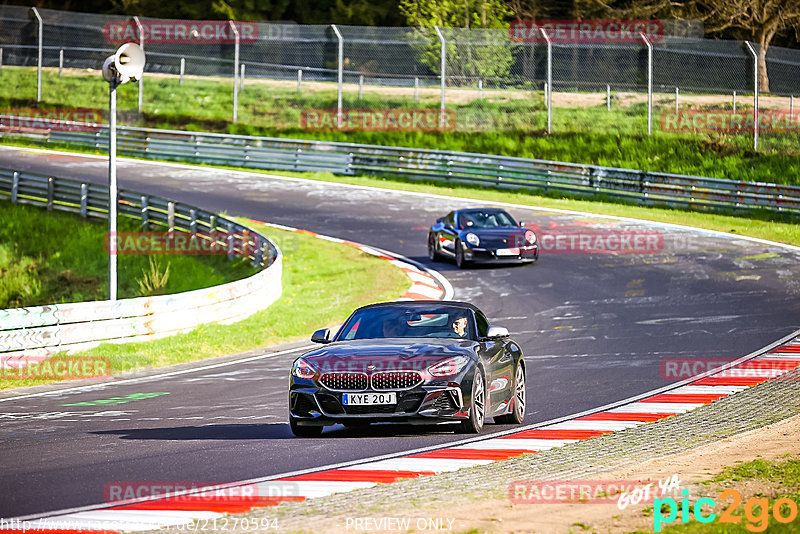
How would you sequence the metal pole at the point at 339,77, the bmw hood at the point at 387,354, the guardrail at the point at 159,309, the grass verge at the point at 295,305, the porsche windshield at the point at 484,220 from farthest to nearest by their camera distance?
the metal pole at the point at 339,77
the porsche windshield at the point at 484,220
the grass verge at the point at 295,305
the guardrail at the point at 159,309
the bmw hood at the point at 387,354

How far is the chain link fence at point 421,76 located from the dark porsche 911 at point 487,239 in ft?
41.2

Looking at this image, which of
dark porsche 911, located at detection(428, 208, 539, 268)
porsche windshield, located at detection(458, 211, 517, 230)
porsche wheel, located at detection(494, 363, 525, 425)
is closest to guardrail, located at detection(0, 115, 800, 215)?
porsche windshield, located at detection(458, 211, 517, 230)

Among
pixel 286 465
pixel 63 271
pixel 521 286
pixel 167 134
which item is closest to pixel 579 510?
pixel 286 465

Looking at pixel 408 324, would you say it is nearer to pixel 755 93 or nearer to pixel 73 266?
pixel 73 266

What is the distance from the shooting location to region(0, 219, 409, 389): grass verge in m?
17.6

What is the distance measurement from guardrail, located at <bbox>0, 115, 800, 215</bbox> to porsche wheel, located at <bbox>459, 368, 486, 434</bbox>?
23645 mm

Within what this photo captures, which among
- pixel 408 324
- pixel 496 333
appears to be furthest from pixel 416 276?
pixel 496 333

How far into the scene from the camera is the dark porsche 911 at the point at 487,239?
84.4 feet

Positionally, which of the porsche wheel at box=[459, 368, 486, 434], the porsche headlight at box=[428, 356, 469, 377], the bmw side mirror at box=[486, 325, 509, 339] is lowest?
the porsche wheel at box=[459, 368, 486, 434]

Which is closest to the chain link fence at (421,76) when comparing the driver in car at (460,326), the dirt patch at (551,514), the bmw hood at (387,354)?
the driver in car at (460,326)

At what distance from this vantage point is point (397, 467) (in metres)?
9.39

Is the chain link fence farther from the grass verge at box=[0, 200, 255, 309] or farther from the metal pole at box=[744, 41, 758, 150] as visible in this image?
the grass verge at box=[0, 200, 255, 309]

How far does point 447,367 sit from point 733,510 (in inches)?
140

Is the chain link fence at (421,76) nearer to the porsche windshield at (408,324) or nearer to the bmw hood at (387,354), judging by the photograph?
the porsche windshield at (408,324)
